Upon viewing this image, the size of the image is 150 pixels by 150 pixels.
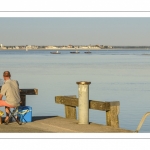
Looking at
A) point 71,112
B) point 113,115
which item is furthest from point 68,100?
point 113,115

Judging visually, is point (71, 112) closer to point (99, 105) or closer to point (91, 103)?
point (91, 103)

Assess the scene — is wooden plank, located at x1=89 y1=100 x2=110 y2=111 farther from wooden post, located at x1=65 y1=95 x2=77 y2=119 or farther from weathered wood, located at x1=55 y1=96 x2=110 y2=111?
wooden post, located at x1=65 y1=95 x2=77 y2=119

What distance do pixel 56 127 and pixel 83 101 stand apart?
36.2 inches

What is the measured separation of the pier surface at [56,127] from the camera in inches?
508

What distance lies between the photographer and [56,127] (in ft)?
43.9

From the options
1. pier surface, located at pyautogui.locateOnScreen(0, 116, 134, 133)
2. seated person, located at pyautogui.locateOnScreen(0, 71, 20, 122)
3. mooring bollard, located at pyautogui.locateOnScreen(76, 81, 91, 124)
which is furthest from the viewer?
mooring bollard, located at pyautogui.locateOnScreen(76, 81, 91, 124)

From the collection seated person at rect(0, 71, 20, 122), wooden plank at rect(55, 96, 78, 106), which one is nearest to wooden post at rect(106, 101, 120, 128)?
wooden plank at rect(55, 96, 78, 106)

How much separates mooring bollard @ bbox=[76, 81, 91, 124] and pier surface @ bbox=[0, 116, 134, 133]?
0.22m

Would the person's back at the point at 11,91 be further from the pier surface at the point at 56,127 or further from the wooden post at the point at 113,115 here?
the wooden post at the point at 113,115

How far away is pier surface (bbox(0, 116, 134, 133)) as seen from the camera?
1290 cm
